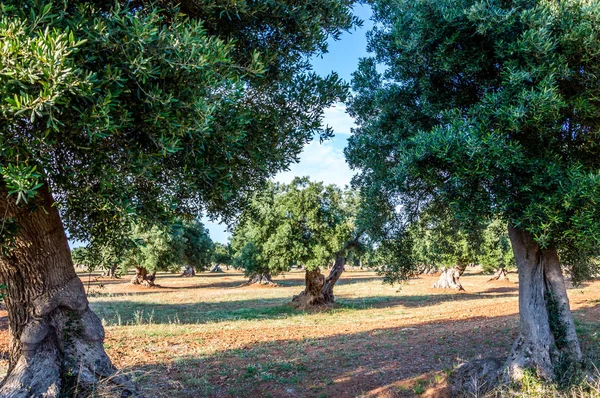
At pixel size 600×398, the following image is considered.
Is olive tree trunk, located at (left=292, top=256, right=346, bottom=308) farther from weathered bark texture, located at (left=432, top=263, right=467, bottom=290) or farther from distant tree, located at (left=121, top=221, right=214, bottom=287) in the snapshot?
weathered bark texture, located at (left=432, top=263, right=467, bottom=290)

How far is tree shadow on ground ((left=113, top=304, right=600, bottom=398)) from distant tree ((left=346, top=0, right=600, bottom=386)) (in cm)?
266

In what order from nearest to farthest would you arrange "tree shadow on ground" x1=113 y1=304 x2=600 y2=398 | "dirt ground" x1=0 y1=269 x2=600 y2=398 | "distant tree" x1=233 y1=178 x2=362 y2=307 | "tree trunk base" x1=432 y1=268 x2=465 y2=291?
"tree shadow on ground" x1=113 y1=304 x2=600 y2=398 < "dirt ground" x1=0 y1=269 x2=600 y2=398 < "distant tree" x1=233 y1=178 x2=362 y2=307 < "tree trunk base" x1=432 y1=268 x2=465 y2=291

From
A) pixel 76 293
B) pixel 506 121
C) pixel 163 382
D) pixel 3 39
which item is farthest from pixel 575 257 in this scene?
pixel 3 39

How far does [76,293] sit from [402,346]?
396 inches

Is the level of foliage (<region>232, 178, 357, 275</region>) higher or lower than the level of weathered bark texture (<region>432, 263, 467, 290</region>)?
higher

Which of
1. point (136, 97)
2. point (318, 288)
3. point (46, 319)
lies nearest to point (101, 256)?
point (46, 319)

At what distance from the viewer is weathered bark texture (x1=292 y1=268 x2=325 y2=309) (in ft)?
80.7

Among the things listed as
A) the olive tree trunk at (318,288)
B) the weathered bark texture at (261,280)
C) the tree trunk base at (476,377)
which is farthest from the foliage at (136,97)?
the weathered bark texture at (261,280)

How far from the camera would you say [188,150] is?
16.3 ft

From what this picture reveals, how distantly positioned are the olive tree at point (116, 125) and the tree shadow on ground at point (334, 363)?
6.02 ft

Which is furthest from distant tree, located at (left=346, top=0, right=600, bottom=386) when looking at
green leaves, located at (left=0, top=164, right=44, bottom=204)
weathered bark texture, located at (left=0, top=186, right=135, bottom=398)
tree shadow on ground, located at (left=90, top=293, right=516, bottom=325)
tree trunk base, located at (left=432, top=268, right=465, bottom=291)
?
tree trunk base, located at (left=432, top=268, right=465, bottom=291)

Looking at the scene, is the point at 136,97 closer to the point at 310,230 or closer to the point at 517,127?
the point at 517,127

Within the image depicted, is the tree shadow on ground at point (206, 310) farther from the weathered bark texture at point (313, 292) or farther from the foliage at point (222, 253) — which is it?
the foliage at point (222, 253)

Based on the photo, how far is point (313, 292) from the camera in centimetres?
2481
